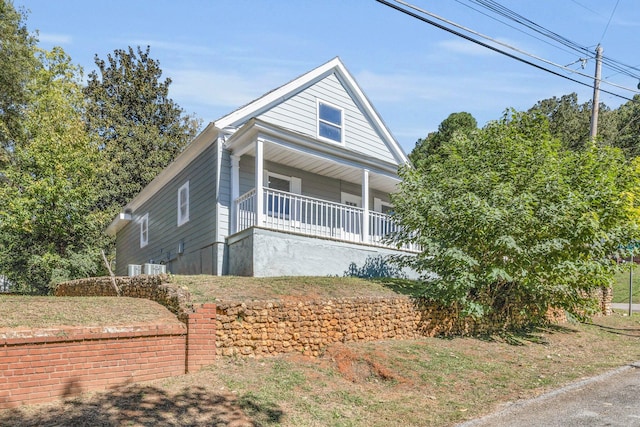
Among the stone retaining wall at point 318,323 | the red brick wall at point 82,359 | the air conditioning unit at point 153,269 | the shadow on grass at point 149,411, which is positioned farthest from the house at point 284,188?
the shadow on grass at point 149,411

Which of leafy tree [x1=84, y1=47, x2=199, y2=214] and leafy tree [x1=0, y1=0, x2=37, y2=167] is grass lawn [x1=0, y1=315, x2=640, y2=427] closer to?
leafy tree [x1=0, y1=0, x2=37, y2=167]

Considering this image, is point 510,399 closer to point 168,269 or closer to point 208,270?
point 208,270

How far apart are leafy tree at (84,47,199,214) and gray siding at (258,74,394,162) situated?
18.2m

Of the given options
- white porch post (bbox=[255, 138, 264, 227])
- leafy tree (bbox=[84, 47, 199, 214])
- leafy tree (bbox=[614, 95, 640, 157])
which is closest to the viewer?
white porch post (bbox=[255, 138, 264, 227])

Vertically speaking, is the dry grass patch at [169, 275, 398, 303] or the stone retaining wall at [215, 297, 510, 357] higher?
the dry grass patch at [169, 275, 398, 303]

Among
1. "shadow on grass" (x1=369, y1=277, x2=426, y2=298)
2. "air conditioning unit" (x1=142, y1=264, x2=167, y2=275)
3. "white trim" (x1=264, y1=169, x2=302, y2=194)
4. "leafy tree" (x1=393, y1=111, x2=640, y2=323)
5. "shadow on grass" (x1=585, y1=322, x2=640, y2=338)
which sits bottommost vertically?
"shadow on grass" (x1=585, y1=322, x2=640, y2=338)

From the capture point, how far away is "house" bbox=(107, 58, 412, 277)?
12070 millimetres

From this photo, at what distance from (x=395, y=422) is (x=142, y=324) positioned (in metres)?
3.56

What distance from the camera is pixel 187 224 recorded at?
15039 millimetres

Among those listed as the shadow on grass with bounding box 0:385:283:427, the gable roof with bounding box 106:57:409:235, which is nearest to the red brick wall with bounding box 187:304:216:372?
the shadow on grass with bounding box 0:385:283:427

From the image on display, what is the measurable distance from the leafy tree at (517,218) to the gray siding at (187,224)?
533cm

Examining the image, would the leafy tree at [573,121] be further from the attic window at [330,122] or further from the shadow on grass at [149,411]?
the shadow on grass at [149,411]

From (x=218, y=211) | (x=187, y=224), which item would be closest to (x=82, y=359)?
(x=218, y=211)

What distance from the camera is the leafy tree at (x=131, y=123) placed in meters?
30.6
